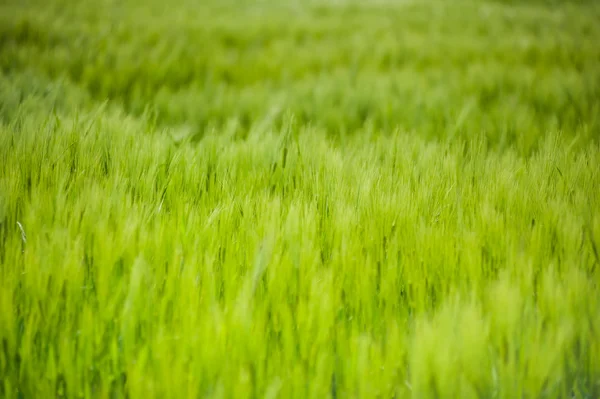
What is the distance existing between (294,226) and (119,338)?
0.29 metres

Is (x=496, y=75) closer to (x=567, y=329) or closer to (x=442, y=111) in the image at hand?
(x=442, y=111)

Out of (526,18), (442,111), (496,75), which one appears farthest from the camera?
(526,18)

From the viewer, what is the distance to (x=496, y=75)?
7.92 feet

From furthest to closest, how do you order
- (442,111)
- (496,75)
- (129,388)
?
(496,75), (442,111), (129,388)

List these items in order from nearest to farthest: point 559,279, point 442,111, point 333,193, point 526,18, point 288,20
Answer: point 559,279, point 333,193, point 442,111, point 288,20, point 526,18

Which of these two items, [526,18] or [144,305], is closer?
[144,305]

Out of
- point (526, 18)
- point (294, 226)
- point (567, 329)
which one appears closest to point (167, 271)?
point (294, 226)

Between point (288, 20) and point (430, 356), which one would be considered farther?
point (288, 20)

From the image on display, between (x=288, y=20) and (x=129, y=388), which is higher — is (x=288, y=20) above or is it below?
above

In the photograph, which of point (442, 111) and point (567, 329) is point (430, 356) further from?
point (442, 111)

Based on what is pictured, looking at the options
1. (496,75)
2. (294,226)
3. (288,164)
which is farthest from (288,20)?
(294,226)

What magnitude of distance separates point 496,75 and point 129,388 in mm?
2438

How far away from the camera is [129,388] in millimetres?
494

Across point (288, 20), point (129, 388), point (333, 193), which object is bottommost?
point (129, 388)
